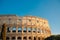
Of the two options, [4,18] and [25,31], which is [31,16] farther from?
[4,18]

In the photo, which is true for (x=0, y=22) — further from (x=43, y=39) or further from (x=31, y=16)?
(x=43, y=39)

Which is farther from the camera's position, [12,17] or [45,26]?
[45,26]

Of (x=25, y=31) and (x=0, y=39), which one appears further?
(x=25, y=31)

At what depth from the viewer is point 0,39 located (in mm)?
52500

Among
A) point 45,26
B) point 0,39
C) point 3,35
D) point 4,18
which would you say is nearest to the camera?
point 3,35

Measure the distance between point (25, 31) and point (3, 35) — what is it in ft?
64.9

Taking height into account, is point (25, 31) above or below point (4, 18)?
below

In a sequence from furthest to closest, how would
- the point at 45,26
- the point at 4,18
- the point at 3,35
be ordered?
the point at 45,26 → the point at 4,18 → the point at 3,35

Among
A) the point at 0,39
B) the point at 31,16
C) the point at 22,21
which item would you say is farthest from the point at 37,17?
the point at 0,39

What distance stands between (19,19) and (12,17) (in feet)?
10.1

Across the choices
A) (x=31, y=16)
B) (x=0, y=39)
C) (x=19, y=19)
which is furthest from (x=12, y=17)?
(x=0, y=39)

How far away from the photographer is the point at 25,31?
67.2 meters

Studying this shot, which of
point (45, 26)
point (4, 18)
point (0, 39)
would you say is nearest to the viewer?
point (0, 39)

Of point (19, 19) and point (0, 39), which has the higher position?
point (19, 19)
